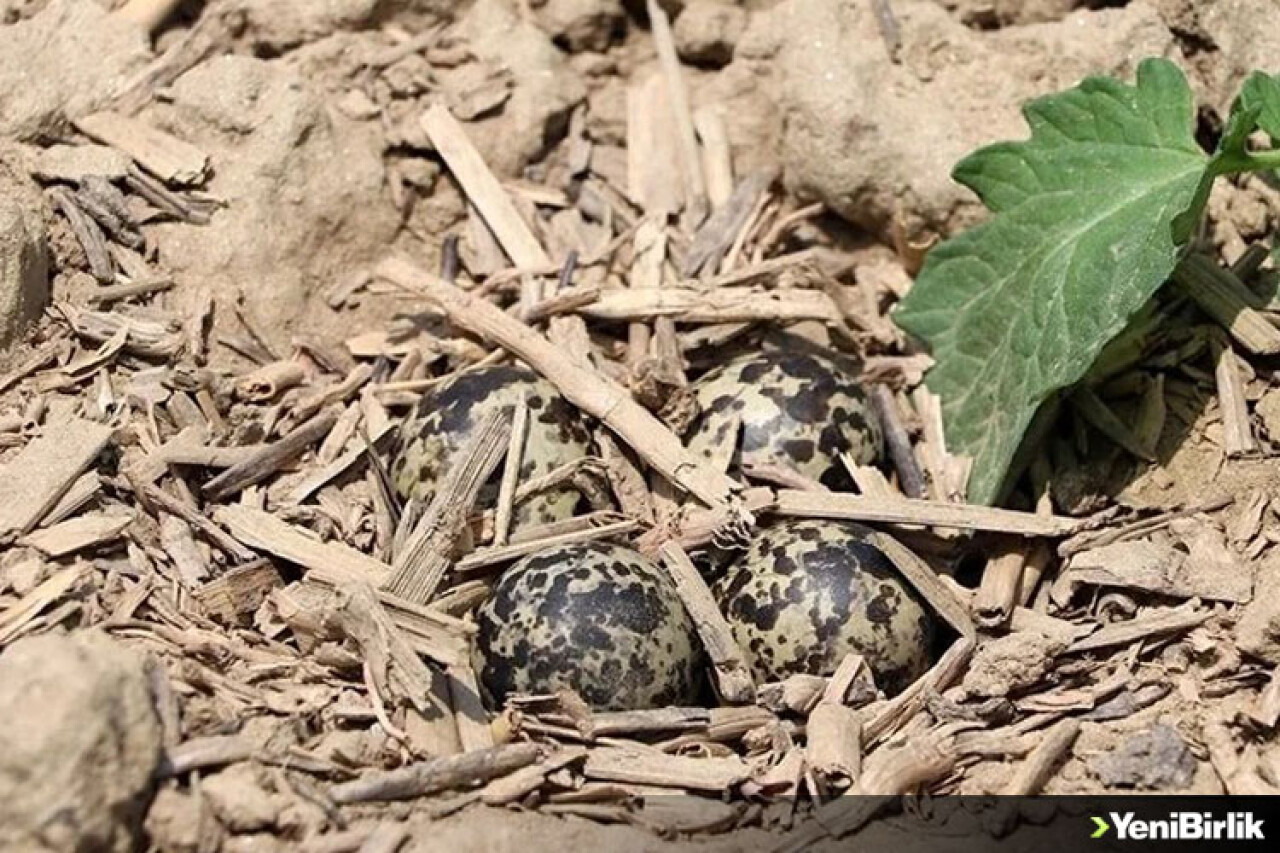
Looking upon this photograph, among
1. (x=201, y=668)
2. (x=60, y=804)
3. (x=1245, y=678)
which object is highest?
(x=60, y=804)

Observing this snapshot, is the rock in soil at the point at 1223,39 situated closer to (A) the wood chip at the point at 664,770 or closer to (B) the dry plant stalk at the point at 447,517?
(B) the dry plant stalk at the point at 447,517

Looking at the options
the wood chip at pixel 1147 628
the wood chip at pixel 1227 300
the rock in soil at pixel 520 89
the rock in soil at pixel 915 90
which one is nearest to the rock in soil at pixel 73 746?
the wood chip at pixel 1147 628

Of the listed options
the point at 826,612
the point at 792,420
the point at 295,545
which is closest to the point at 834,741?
the point at 826,612

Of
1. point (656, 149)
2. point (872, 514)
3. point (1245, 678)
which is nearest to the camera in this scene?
point (1245, 678)

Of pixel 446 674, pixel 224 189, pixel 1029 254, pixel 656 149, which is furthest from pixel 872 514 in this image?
pixel 224 189

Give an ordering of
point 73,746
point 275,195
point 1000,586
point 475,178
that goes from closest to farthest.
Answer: point 73,746 → point 1000,586 → point 275,195 → point 475,178

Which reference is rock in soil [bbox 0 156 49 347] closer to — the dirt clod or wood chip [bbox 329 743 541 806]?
wood chip [bbox 329 743 541 806]

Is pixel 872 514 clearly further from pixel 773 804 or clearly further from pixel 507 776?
pixel 507 776

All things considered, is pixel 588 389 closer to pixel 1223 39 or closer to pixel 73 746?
pixel 73 746
